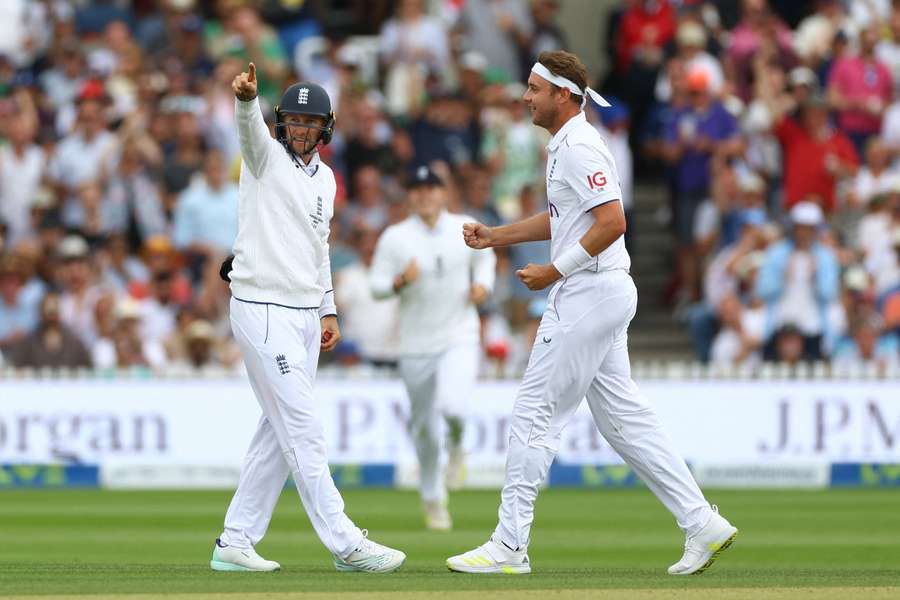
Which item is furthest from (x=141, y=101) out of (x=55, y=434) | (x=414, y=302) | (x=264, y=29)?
(x=414, y=302)

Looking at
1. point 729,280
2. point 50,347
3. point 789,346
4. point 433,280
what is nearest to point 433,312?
point 433,280

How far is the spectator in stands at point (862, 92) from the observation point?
68.4 feet

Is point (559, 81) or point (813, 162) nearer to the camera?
point (559, 81)

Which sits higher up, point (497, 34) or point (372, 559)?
point (497, 34)

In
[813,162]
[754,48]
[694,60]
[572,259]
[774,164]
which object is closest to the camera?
[572,259]

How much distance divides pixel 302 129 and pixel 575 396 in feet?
5.88

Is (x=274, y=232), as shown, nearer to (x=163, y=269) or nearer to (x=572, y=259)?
(x=572, y=259)

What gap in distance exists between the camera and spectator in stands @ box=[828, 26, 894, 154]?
68.4 ft

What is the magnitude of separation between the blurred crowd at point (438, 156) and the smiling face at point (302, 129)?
27.2 ft

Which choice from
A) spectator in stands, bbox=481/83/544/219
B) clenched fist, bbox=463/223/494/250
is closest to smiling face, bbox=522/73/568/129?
clenched fist, bbox=463/223/494/250

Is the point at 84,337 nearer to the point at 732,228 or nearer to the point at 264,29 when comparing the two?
the point at 264,29

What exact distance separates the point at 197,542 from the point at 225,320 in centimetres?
687

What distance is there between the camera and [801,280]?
59.9 feet

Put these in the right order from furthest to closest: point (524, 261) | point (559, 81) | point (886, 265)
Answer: point (524, 261) → point (886, 265) → point (559, 81)
